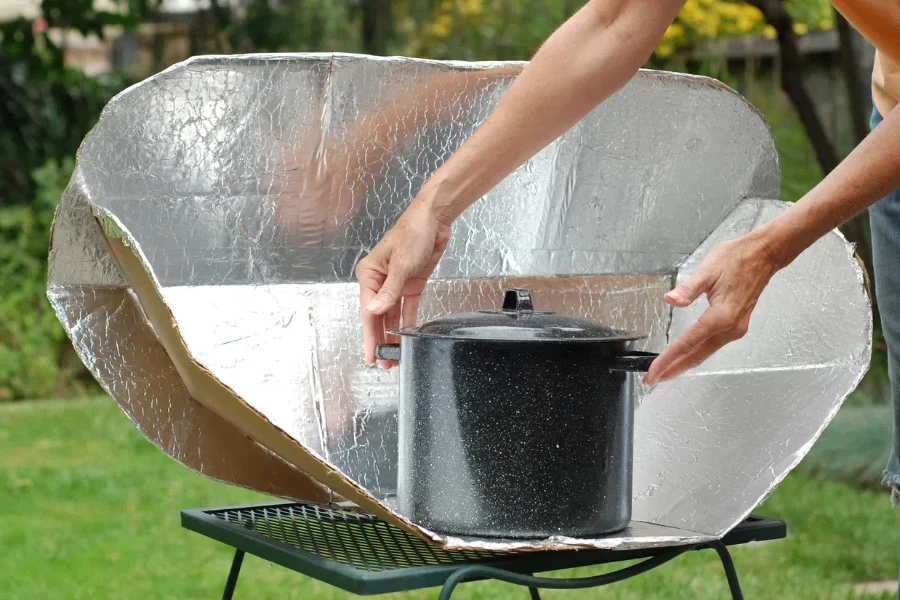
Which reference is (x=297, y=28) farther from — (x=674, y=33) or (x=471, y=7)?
(x=674, y=33)

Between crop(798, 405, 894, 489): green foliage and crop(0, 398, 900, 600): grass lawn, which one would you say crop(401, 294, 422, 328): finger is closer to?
crop(0, 398, 900, 600): grass lawn

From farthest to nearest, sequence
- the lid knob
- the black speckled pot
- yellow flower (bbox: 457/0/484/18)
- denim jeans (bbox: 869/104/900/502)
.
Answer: yellow flower (bbox: 457/0/484/18), denim jeans (bbox: 869/104/900/502), the lid knob, the black speckled pot

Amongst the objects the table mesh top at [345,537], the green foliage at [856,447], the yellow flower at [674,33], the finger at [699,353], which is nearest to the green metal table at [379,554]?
the table mesh top at [345,537]

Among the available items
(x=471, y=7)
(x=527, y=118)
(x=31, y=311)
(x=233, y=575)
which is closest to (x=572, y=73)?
(x=527, y=118)

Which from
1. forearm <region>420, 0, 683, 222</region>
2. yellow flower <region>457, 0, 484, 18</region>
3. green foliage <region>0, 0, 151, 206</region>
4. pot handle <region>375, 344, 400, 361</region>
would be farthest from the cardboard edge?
yellow flower <region>457, 0, 484, 18</region>

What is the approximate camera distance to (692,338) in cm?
133

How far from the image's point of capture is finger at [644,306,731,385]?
4.33 feet

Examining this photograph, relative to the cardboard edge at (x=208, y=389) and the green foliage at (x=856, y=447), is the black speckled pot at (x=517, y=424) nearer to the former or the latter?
the cardboard edge at (x=208, y=389)

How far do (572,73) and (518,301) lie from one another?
30 centimetres

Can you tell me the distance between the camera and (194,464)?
156cm

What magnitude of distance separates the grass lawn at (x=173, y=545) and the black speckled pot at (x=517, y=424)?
183cm

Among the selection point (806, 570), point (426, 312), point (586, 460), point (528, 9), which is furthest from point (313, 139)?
point (528, 9)

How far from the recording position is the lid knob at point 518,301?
142 cm

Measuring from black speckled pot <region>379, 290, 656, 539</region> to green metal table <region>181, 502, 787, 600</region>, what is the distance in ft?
0.17
